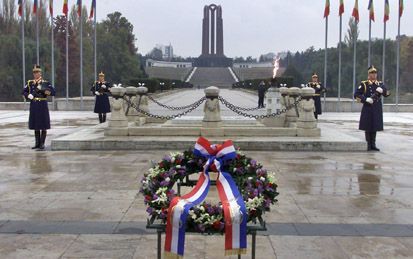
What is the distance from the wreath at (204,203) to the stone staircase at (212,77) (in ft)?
332

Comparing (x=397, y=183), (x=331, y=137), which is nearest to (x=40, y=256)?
(x=397, y=183)

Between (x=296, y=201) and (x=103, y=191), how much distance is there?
2722 mm

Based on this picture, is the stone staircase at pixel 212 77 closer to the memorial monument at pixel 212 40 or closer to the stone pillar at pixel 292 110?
the memorial monument at pixel 212 40

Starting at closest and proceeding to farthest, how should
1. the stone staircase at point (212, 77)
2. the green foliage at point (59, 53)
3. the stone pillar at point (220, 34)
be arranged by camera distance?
1. the green foliage at point (59, 53)
2. the stone staircase at point (212, 77)
3. the stone pillar at point (220, 34)

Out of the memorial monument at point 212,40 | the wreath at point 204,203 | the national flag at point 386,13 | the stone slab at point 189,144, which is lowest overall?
the stone slab at point 189,144

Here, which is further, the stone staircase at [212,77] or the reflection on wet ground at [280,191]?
Answer: the stone staircase at [212,77]

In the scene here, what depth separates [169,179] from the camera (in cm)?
412

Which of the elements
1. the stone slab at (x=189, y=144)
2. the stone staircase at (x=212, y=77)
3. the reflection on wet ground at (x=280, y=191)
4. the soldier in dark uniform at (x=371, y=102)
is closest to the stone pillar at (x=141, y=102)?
the stone slab at (x=189, y=144)

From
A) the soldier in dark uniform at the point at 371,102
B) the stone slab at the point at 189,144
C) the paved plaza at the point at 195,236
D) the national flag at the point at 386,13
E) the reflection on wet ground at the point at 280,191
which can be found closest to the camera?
the paved plaza at the point at 195,236

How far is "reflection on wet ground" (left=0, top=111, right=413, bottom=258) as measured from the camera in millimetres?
5289

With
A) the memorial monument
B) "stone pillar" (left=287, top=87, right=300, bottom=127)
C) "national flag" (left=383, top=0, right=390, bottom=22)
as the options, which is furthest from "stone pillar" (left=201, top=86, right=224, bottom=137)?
the memorial monument

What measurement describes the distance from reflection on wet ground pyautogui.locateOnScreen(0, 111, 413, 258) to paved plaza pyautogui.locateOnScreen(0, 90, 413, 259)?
13mm

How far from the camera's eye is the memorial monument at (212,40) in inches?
4769

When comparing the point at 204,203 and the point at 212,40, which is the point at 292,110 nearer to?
the point at 204,203
